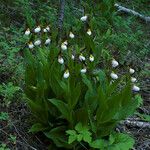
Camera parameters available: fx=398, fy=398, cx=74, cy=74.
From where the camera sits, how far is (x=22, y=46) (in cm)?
535

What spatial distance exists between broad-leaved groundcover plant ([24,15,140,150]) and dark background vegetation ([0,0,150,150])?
271 millimetres

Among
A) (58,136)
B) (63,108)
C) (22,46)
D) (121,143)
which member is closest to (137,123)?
(121,143)

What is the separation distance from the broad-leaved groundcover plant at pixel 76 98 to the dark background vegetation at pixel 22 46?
0.27 metres

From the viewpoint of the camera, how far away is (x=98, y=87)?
3.69 meters

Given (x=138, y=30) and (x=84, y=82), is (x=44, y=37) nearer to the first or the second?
(x=84, y=82)

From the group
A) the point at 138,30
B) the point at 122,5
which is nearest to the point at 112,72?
the point at 138,30

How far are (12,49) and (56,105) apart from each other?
5.42 ft

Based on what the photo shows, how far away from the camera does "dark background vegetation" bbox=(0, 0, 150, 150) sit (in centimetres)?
405

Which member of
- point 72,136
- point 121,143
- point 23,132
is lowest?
point 23,132

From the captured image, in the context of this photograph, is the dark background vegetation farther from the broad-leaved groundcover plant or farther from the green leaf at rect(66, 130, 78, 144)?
the green leaf at rect(66, 130, 78, 144)

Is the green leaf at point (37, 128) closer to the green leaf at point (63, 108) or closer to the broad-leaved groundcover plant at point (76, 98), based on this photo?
the broad-leaved groundcover plant at point (76, 98)

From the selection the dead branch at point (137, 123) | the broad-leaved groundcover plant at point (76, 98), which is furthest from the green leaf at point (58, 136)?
the dead branch at point (137, 123)

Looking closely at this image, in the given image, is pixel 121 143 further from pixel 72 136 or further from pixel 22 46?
pixel 22 46

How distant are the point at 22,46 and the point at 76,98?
1.97 metres
